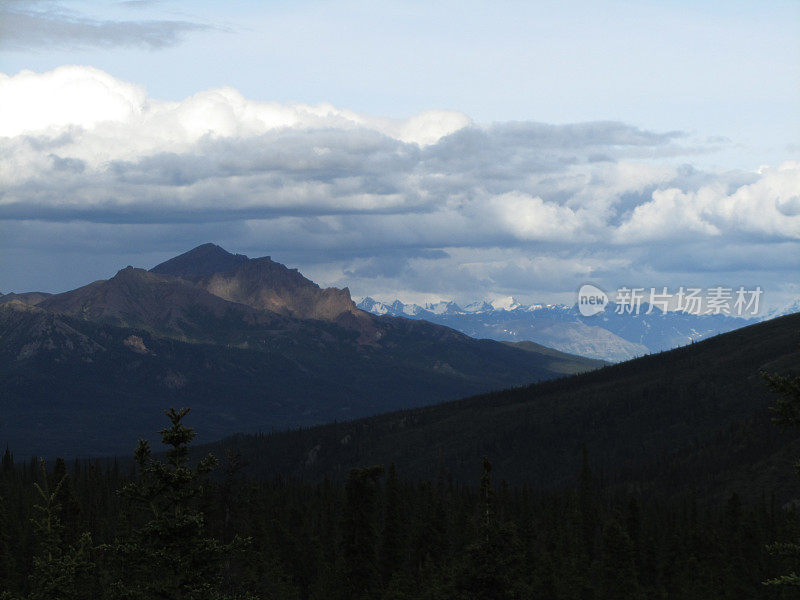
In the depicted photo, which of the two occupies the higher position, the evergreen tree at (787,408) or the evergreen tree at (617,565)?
the evergreen tree at (787,408)

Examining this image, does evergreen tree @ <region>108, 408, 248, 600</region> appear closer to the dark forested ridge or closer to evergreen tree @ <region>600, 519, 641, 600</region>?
the dark forested ridge

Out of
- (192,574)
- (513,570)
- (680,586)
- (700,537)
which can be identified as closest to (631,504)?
(700,537)

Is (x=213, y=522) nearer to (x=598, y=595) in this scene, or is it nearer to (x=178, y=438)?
(x=598, y=595)

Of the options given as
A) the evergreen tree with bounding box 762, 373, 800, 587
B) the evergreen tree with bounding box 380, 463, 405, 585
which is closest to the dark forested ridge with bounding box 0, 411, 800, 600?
the evergreen tree with bounding box 380, 463, 405, 585

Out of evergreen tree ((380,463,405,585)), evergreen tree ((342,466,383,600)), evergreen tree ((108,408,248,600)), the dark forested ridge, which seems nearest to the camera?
evergreen tree ((108,408,248,600))

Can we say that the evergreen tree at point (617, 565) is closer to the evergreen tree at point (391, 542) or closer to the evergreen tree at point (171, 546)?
the evergreen tree at point (391, 542)

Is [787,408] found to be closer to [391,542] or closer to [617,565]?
[391,542]

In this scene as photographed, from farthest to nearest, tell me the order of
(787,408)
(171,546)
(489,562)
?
1. (489,562)
2. (171,546)
3. (787,408)

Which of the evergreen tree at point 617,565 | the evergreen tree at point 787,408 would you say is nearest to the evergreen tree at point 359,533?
the evergreen tree at point 617,565

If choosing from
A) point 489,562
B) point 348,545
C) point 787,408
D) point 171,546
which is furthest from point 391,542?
point 787,408

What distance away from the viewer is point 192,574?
3388 centimetres

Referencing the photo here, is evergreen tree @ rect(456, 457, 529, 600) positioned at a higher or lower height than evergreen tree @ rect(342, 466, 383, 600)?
higher

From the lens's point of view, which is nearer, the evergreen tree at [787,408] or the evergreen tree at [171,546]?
the evergreen tree at [787,408]

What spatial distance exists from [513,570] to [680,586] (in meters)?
78.8
